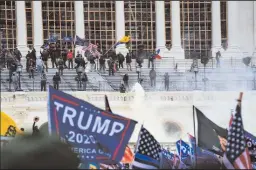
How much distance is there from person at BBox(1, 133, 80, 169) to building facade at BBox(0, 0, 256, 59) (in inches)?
1886

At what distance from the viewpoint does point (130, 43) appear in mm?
61031

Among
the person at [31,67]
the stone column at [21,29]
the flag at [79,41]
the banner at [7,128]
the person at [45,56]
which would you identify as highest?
the stone column at [21,29]

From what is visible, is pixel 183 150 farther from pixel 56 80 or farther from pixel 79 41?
pixel 79 41

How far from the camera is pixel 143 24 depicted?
6169cm

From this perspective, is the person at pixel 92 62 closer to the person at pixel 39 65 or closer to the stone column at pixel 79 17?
the person at pixel 39 65

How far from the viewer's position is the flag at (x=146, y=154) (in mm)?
16469

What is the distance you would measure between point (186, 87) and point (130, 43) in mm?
15189

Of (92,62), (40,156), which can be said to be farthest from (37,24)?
A: (40,156)

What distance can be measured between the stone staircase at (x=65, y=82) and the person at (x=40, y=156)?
105 ft

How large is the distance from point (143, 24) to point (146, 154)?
4524 cm

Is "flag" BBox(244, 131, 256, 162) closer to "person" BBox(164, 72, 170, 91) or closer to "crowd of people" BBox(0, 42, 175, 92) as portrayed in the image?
"crowd of people" BBox(0, 42, 175, 92)

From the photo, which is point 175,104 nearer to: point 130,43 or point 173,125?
point 173,125

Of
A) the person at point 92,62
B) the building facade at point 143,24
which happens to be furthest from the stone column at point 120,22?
the person at point 92,62

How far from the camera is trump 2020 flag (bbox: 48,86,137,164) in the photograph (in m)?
14.9
